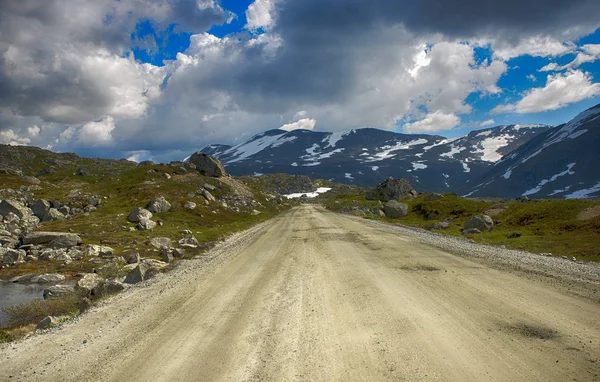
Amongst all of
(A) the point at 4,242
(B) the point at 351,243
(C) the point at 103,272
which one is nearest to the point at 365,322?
(B) the point at 351,243

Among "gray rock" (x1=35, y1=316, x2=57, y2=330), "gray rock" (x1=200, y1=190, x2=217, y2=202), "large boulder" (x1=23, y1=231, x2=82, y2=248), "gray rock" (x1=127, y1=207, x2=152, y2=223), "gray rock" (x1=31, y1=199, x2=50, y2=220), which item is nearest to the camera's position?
"gray rock" (x1=35, y1=316, x2=57, y2=330)

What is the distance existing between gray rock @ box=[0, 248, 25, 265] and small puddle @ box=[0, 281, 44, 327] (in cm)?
519

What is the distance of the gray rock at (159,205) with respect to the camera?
5386cm

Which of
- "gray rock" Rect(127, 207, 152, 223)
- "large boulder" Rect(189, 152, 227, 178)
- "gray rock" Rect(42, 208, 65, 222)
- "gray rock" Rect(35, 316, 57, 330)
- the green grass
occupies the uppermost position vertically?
"large boulder" Rect(189, 152, 227, 178)

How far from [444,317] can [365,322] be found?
2.45 metres

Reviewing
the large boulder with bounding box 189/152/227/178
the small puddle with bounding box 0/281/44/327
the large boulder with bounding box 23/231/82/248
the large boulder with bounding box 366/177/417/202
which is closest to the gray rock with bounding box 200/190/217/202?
the large boulder with bounding box 189/152/227/178

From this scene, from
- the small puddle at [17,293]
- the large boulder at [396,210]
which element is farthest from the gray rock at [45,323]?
the large boulder at [396,210]

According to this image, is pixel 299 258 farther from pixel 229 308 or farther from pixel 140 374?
pixel 140 374

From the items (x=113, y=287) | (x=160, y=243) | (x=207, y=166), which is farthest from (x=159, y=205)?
(x=113, y=287)

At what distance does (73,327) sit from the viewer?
36.6 ft

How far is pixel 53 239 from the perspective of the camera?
3159 centimetres

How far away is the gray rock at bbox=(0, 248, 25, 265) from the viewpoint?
2634 cm

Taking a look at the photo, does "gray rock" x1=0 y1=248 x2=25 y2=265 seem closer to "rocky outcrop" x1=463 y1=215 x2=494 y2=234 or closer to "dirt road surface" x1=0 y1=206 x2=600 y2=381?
"dirt road surface" x1=0 y1=206 x2=600 y2=381

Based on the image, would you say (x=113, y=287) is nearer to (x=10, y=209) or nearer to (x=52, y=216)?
(x=10, y=209)
